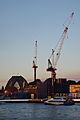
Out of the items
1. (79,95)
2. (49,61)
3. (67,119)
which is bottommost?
(67,119)

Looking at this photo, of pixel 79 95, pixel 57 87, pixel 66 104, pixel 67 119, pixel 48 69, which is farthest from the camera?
pixel 57 87

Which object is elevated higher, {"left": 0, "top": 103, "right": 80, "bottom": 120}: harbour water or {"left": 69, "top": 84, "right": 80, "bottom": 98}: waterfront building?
{"left": 69, "top": 84, "right": 80, "bottom": 98}: waterfront building

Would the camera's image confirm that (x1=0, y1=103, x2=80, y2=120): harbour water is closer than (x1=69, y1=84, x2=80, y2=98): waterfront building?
Yes

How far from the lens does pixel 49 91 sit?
18500 centimetres

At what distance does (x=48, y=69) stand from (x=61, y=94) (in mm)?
37830

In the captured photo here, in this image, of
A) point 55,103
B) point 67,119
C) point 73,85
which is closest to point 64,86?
point 73,85

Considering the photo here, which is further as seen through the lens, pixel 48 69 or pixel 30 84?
pixel 30 84

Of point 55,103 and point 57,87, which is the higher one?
point 57,87

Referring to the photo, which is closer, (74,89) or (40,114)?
(40,114)

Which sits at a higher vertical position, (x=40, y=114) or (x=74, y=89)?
(x=74, y=89)

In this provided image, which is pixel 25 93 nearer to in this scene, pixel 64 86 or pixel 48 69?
pixel 64 86

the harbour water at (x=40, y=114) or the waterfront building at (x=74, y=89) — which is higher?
the waterfront building at (x=74, y=89)

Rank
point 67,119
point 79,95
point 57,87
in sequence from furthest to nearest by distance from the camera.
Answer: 1. point 57,87
2. point 79,95
3. point 67,119

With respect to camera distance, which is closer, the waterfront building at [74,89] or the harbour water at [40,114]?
the harbour water at [40,114]
